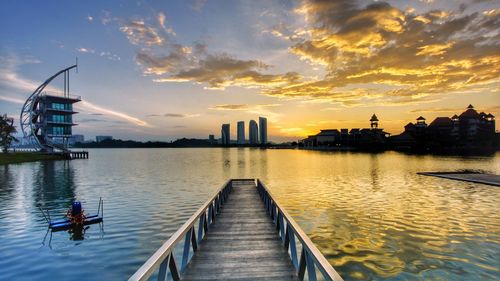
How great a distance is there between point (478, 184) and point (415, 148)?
447ft

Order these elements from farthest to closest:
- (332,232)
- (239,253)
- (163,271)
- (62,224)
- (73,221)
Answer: (73,221) → (62,224) → (332,232) → (239,253) → (163,271)

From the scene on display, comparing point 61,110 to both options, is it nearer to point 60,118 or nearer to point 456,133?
point 60,118

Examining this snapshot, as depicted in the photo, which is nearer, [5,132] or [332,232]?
[332,232]

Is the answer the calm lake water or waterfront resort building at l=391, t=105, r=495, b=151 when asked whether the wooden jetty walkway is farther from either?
waterfront resort building at l=391, t=105, r=495, b=151

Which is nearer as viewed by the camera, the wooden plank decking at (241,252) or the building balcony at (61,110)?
the wooden plank decking at (241,252)

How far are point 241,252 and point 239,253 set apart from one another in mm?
111

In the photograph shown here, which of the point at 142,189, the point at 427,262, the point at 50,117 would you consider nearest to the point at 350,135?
the point at 50,117

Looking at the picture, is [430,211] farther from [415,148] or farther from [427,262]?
[415,148]

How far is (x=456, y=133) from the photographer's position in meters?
144

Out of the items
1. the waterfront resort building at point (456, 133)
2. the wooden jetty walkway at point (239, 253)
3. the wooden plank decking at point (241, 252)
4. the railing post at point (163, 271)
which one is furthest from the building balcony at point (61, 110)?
the waterfront resort building at point (456, 133)

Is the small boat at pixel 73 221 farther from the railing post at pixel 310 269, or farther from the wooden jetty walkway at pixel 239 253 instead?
the railing post at pixel 310 269

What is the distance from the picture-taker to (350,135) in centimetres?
19838

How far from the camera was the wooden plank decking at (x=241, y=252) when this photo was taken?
7781mm

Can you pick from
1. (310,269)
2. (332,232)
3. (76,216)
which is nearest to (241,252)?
(310,269)
